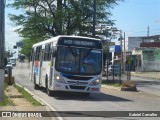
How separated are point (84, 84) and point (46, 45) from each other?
4.53m

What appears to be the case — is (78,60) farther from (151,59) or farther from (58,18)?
(151,59)

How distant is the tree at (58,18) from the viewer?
4516 cm

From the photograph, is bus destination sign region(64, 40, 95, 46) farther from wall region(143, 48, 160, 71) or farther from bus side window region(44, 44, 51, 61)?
wall region(143, 48, 160, 71)

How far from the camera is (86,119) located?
14094 mm

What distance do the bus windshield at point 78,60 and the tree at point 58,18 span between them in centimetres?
2247

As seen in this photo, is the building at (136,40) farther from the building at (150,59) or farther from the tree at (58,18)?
the tree at (58,18)

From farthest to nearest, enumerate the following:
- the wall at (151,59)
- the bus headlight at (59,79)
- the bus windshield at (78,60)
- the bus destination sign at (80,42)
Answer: the wall at (151,59) < the bus destination sign at (80,42) < the bus windshield at (78,60) < the bus headlight at (59,79)

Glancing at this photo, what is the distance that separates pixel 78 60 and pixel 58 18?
23.0 m

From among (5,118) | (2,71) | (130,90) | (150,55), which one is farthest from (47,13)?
(150,55)

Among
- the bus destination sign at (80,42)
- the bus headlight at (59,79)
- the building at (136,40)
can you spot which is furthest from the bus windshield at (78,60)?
the building at (136,40)

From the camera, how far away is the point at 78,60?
883 inches

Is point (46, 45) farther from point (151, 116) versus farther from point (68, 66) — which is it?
point (151, 116)

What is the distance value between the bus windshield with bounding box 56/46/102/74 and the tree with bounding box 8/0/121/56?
2247cm

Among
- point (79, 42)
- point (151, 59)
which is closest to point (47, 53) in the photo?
point (79, 42)
